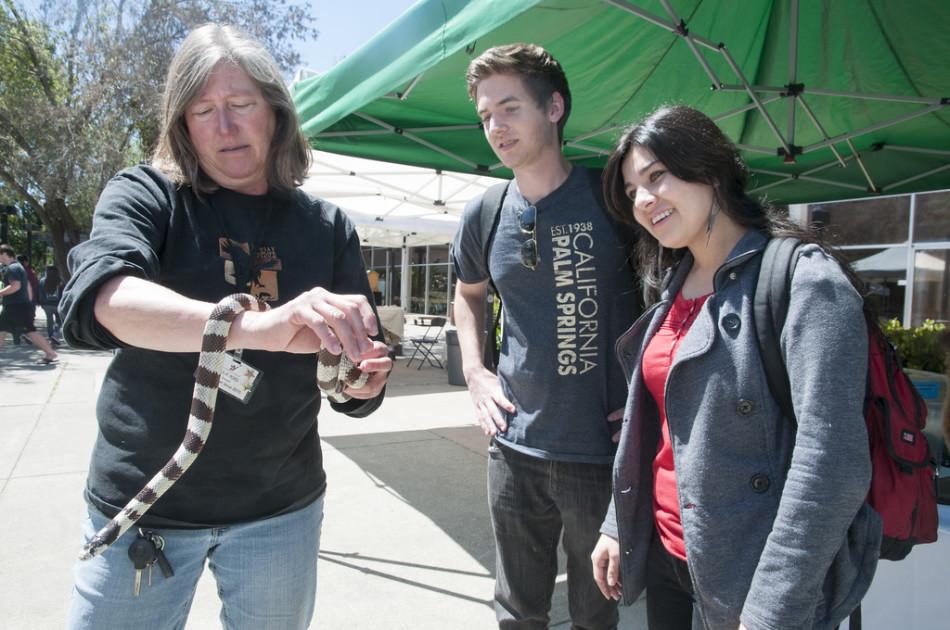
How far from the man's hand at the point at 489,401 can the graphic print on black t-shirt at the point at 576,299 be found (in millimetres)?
248

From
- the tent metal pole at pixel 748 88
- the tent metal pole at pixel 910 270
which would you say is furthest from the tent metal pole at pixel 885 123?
the tent metal pole at pixel 910 270

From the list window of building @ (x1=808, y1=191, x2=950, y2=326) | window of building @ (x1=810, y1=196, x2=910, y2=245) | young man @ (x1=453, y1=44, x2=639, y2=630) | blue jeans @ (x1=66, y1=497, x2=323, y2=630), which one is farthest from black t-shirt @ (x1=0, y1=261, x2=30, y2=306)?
window of building @ (x1=810, y1=196, x2=910, y2=245)

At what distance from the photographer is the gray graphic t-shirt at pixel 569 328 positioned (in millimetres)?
1966

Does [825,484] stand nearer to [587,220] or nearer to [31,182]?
[587,220]

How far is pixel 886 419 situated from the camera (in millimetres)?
1280


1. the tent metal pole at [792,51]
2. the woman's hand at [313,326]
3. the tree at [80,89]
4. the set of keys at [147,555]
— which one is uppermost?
the tree at [80,89]

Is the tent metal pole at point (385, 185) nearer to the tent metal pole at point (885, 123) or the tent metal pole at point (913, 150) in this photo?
the tent metal pole at point (885, 123)

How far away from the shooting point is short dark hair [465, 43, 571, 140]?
6.80 feet

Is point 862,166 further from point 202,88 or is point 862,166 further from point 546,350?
point 202,88

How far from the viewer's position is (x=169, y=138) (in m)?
1.46

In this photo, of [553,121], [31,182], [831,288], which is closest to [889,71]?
[553,121]

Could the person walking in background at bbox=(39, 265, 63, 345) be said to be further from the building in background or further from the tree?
the building in background

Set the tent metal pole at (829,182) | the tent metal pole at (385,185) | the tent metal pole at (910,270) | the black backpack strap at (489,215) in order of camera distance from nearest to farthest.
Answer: the black backpack strap at (489,215)
the tent metal pole at (829,182)
the tent metal pole at (385,185)
the tent metal pole at (910,270)

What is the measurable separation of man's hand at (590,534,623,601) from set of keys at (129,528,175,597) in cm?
110
